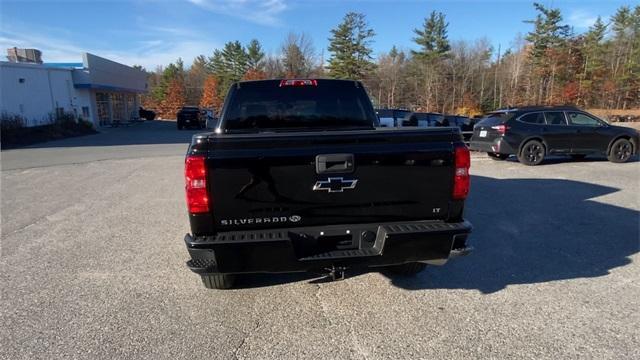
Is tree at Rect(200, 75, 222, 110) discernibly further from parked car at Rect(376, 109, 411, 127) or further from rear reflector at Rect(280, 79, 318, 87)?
rear reflector at Rect(280, 79, 318, 87)

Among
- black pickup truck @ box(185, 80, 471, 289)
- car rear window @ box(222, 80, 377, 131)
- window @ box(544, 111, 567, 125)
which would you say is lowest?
black pickup truck @ box(185, 80, 471, 289)

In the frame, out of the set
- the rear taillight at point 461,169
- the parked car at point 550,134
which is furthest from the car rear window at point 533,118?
the rear taillight at point 461,169

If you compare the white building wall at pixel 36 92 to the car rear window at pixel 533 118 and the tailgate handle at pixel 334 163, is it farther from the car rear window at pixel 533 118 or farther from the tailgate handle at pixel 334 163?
the tailgate handle at pixel 334 163

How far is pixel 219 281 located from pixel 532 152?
10747 mm

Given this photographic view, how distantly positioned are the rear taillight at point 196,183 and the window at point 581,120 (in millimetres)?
12112

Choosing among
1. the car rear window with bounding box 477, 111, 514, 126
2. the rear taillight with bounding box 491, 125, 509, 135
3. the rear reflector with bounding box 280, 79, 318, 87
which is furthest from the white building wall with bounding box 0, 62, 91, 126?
the rear taillight with bounding box 491, 125, 509, 135

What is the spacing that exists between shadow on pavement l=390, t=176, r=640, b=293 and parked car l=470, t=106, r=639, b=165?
359 centimetres

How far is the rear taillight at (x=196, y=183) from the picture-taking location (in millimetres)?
2793

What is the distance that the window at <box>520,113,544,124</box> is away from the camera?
11.4m

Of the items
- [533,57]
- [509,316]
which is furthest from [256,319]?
[533,57]

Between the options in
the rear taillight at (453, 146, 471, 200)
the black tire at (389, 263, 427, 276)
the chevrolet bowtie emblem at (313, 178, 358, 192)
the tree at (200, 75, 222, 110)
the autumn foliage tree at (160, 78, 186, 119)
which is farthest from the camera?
the tree at (200, 75, 222, 110)

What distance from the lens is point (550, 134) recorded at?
11.3 meters

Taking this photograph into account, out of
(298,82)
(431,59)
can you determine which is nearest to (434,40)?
(431,59)

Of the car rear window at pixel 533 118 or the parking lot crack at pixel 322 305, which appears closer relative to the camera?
the parking lot crack at pixel 322 305
